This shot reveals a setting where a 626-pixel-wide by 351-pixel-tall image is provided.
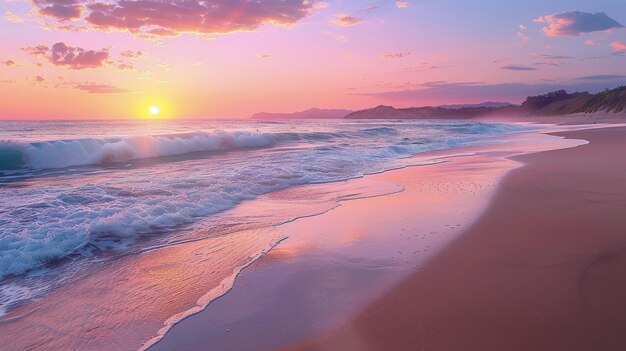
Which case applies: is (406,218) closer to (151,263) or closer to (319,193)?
(319,193)

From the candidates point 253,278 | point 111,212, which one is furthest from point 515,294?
point 111,212

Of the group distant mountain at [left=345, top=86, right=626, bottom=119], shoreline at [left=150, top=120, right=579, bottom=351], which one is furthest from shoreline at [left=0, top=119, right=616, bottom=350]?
distant mountain at [left=345, top=86, right=626, bottom=119]

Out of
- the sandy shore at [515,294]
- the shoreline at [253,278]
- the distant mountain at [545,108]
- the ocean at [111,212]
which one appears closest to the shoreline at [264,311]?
the shoreline at [253,278]

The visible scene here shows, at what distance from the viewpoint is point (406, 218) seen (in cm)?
668

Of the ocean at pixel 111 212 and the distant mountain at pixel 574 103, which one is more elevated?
the distant mountain at pixel 574 103

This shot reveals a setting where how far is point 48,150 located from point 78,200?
41.1 ft

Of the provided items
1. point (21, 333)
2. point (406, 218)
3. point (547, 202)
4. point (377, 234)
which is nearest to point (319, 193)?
point (406, 218)

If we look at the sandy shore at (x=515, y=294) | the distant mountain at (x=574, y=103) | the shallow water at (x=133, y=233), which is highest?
the distant mountain at (x=574, y=103)

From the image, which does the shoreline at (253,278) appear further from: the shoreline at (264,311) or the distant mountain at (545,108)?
the distant mountain at (545,108)

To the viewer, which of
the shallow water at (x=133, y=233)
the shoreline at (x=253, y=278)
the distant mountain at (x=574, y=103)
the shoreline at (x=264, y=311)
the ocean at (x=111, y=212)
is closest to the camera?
the shoreline at (x=264, y=311)

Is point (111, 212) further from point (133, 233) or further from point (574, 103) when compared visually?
point (574, 103)

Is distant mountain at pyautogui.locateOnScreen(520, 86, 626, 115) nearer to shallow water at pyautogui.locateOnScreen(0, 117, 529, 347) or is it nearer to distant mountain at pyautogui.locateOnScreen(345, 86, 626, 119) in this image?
distant mountain at pyautogui.locateOnScreen(345, 86, 626, 119)

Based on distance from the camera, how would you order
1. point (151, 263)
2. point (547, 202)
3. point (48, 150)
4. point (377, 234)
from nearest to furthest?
point (151, 263)
point (377, 234)
point (547, 202)
point (48, 150)

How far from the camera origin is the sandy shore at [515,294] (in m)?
2.94
